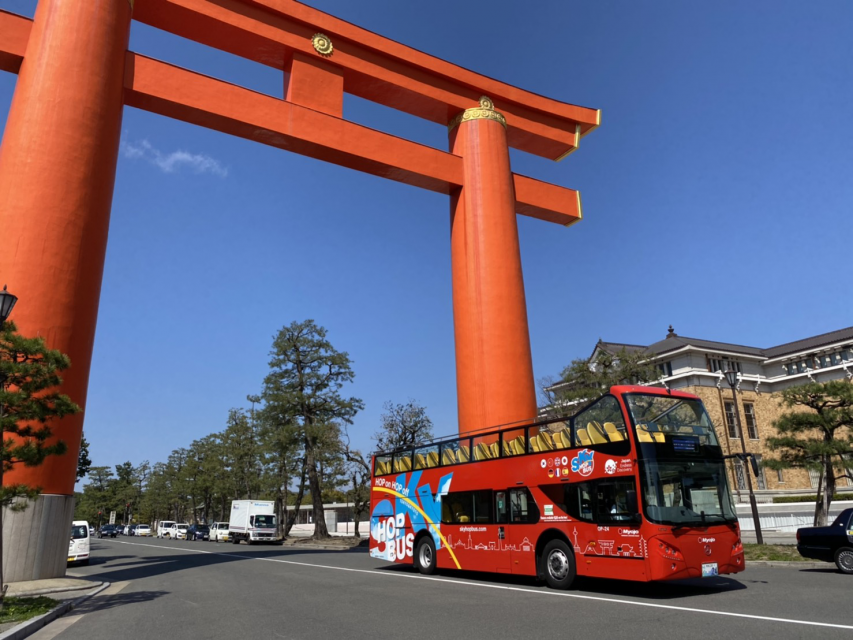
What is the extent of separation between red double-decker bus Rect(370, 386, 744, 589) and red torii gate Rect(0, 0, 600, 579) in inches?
233

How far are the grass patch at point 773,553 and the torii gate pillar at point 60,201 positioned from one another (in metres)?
17.2

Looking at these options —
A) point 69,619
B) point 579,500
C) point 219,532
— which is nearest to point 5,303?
point 69,619

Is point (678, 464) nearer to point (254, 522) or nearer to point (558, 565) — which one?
point (558, 565)

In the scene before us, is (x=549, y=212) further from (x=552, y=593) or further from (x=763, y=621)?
(x=763, y=621)

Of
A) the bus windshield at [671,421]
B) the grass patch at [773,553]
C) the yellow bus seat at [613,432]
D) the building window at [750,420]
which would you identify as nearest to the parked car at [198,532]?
the building window at [750,420]

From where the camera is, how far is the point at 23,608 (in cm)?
941

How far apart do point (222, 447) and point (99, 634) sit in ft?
156

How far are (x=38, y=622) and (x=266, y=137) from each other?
14.7 metres

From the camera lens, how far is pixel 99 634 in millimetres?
7730

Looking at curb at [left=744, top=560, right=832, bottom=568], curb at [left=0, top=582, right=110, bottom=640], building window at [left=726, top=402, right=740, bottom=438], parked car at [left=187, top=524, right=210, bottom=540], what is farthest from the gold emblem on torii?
parked car at [left=187, top=524, right=210, bottom=540]

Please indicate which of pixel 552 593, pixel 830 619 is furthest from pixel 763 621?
pixel 552 593

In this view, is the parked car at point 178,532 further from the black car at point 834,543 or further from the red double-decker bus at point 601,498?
the black car at point 834,543

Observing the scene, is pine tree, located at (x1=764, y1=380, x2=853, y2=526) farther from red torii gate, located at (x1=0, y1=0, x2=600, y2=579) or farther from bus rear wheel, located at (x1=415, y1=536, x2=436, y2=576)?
bus rear wheel, located at (x1=415, y1=536, x2=436, y2=576)

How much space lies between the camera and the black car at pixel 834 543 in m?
13.0
